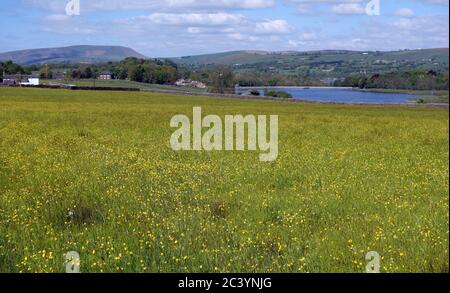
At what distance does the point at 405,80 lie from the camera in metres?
A: 31.0

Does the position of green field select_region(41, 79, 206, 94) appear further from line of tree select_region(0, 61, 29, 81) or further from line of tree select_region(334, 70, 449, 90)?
line of tree select_region(334, 70, 449, 90)

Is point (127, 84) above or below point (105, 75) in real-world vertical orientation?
below

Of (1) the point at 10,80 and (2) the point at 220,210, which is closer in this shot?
(2) the point at 220,210

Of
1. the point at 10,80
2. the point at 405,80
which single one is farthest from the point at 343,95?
the point at 405,80

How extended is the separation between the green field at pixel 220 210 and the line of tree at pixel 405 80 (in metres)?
2.50

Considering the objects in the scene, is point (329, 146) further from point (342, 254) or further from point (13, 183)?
point (342, 254)

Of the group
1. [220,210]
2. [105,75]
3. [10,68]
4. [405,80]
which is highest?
[10,68]

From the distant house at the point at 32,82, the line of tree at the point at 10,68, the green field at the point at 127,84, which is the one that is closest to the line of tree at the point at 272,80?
the green field at the point at 127,84

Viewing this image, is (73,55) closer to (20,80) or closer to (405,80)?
(20,80)

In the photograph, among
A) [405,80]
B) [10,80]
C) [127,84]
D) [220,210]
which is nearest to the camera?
[220,210]

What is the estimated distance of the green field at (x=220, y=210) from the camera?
7.83m

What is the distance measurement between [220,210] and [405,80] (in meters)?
23.6

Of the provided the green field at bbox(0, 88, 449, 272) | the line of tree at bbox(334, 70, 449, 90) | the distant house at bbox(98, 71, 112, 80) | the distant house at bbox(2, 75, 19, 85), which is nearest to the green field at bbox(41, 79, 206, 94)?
the distant house at bbox(98, 71, 112, 80)

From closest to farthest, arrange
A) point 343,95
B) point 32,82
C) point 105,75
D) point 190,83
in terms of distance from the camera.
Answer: point 343,95 → point 32,82 → point 190,83 → point 105,75
